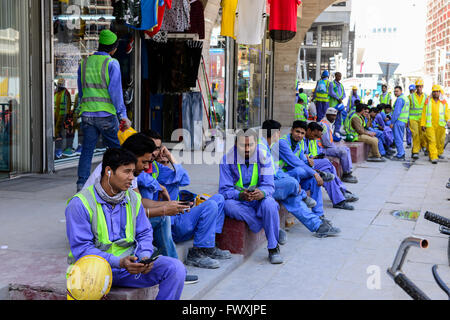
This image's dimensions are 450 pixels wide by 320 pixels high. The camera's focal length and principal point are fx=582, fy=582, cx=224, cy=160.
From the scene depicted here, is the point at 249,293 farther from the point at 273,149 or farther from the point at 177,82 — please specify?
the point at 177,82

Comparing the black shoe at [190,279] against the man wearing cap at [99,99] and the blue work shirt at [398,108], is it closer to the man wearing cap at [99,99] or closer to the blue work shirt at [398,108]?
the man wearing cap at [99,99]

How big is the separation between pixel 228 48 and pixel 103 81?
8.20 m

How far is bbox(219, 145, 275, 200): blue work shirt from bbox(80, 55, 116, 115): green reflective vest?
5.33 ft

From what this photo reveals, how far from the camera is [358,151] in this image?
12.6m

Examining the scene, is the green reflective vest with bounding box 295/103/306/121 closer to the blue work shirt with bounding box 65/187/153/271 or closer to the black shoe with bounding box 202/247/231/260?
the black shoe with bounding box 202/247/231/260

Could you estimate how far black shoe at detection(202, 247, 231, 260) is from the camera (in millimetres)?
5129

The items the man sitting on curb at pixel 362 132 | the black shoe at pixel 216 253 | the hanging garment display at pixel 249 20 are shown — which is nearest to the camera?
the black shoe at pixel 216 253

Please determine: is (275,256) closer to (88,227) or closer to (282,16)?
(88,227)

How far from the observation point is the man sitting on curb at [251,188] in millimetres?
5473

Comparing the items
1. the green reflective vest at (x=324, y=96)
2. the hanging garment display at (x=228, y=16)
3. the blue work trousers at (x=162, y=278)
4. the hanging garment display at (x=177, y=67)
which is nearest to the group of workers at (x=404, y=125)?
the green reflective vest at (x=324, y=96)

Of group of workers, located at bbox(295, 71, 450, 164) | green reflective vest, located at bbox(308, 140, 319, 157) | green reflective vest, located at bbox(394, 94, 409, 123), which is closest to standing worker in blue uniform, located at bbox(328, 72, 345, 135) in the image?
group of workers, located at bbox(295, 71, 450, 164)

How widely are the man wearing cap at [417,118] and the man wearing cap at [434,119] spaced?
272mm

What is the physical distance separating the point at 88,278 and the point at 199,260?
6.37ft
